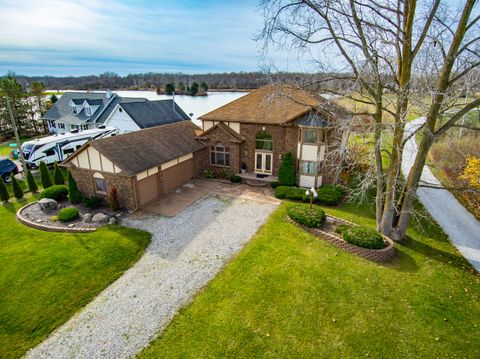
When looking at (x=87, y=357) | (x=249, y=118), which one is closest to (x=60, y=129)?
(x=249, y=118)

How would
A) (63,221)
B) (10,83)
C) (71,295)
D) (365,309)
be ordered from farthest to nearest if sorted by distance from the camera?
(10,83), (63,221), (71,295), (365,309)

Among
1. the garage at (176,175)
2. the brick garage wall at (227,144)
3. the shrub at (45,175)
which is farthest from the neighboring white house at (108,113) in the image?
the shrub at (45,175)

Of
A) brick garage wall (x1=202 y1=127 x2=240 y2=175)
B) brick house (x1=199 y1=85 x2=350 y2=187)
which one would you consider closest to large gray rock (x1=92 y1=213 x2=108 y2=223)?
brick house (x1=199 y1=85 x2=350 y2=187)

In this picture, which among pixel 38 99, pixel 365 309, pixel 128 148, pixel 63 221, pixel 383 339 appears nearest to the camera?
pixel 383 339

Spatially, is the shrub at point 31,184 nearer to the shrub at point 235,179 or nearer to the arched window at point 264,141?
the shrub at point 235,179

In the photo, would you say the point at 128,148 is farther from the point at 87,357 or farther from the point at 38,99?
the point at 38,99

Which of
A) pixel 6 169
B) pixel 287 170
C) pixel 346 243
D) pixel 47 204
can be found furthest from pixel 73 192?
pixel 346 243

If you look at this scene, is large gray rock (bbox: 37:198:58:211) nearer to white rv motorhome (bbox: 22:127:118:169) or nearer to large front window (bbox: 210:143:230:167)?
white rv motorhome (bbox: 22:127:118:169)

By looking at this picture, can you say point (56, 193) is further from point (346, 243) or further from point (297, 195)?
point (346, 243)
